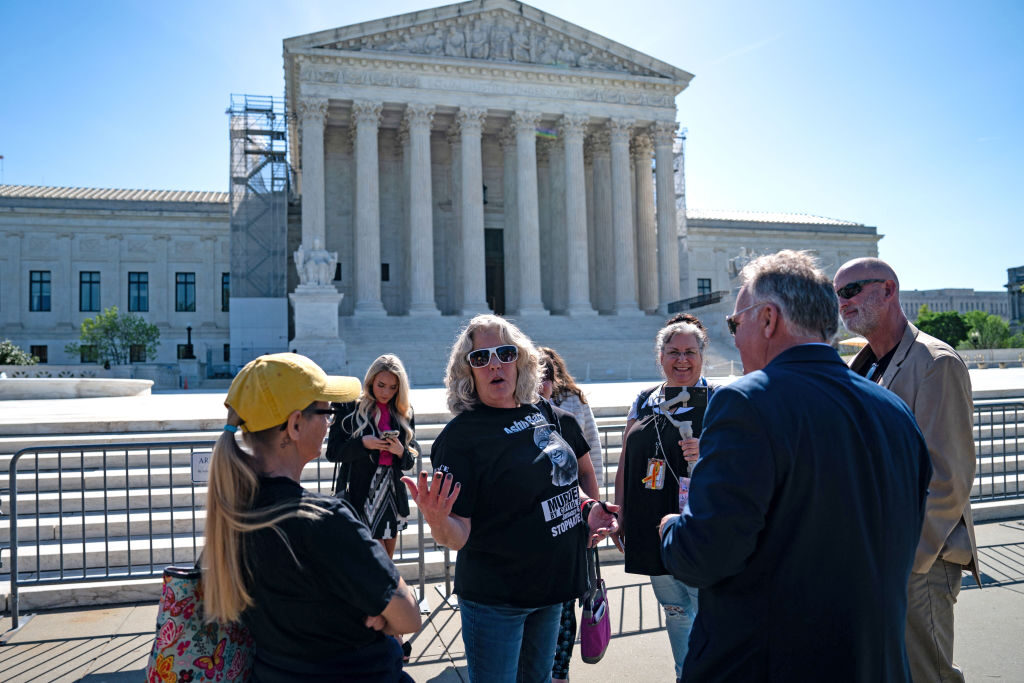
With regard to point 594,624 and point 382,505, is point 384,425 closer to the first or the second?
point 382,505

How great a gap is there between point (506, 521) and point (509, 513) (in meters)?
0.04

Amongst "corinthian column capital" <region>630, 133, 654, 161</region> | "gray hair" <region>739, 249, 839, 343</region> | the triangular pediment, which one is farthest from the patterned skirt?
"corinthian column capital" <region>630, 133, 654, 161</region>

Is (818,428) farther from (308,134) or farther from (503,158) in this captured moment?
(503,158)

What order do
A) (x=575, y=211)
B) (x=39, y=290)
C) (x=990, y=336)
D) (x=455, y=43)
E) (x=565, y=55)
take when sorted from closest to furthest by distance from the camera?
(x=455, y=43) → (x=575, y=211) → (x=565, y=55) → (x=990, y=336) → (x=39, y=290)

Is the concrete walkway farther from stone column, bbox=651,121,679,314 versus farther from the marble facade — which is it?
stone column, bbox=651,121,679,314

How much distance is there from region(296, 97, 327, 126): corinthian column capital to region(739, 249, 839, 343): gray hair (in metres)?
33.0

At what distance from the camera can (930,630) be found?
3.08m

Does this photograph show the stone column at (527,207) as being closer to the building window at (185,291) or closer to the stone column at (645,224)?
the stone column at (645,224)

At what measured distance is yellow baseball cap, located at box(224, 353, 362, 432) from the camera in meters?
2.24

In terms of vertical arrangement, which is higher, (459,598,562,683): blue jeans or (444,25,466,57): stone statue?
(444,25,466,57): stone statue

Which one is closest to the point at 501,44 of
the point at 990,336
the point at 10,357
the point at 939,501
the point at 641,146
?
the point at 641,146

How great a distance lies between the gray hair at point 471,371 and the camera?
3.20 m

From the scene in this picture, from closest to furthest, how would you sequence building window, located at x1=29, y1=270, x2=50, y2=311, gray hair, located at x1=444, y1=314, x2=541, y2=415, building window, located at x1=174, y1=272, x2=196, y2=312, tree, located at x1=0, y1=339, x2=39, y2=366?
gray hair, located at x1=444, y1=314, x2=541, y2=415, tree, located at x1=0, y1=339, x2=39, y2=366, building window, located at x1=29, y1=270, x2=50, y2=311, building window, located at x1=174, y1=272, x2=196, y2=312

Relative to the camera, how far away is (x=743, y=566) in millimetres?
2023
